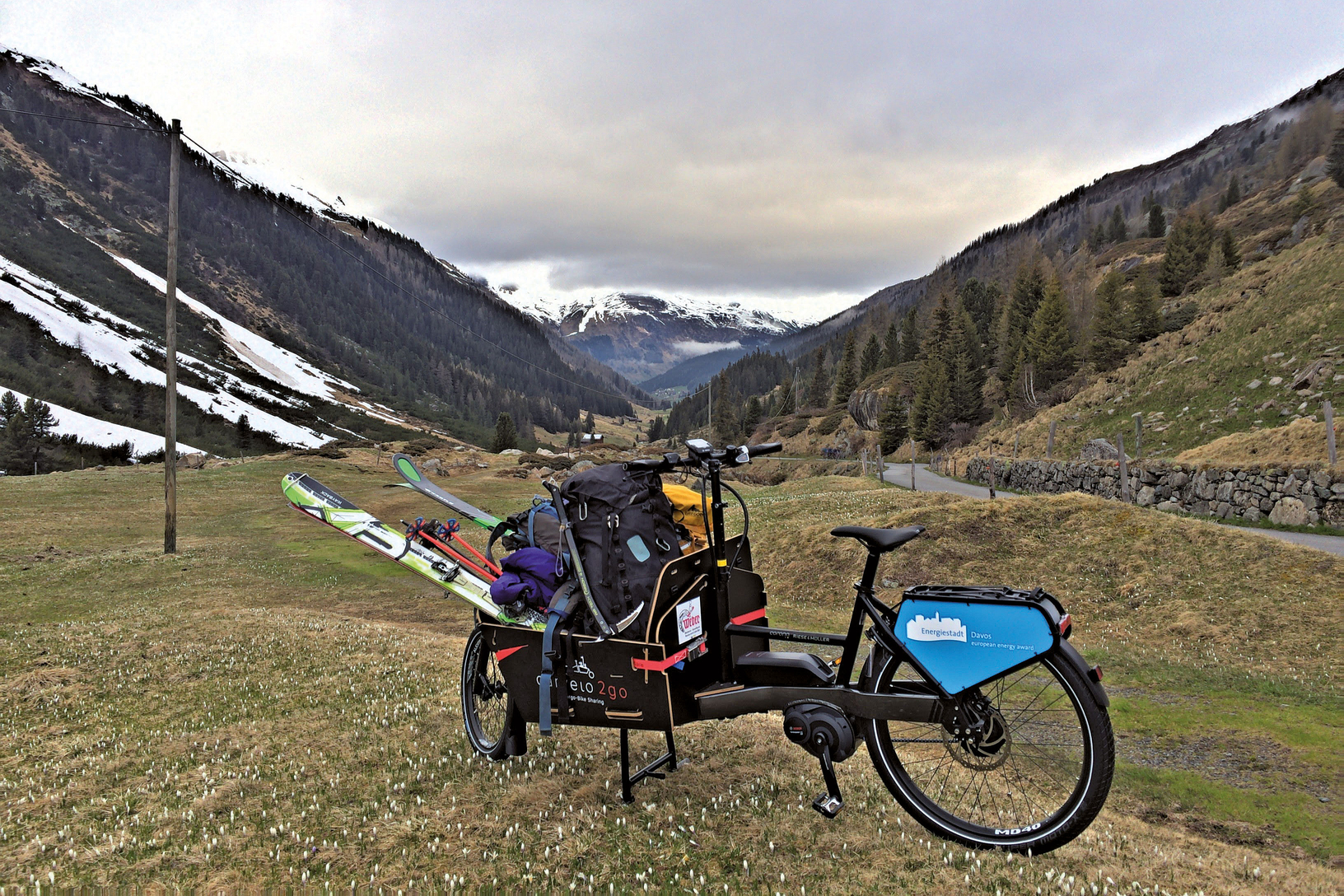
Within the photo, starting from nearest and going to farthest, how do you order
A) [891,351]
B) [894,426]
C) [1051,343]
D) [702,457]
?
1. [702,457]
2. [1051,343]
3. [894,426]
4. [891,351]

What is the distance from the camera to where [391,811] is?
5.15 meters

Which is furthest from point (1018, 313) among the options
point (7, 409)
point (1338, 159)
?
point (7, 409)

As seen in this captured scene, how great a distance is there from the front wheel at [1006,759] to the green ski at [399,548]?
9.91 ft

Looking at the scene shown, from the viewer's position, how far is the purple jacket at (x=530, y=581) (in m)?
5.48

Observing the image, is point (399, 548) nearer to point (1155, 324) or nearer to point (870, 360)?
point (1155, 324)

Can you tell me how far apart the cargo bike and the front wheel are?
0.04 feet

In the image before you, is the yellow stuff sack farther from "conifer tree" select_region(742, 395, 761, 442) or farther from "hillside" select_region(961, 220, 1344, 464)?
"conifer tree" select_region(742, 395, 761, 442)

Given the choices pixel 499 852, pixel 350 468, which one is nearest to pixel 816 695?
pixel 499 852

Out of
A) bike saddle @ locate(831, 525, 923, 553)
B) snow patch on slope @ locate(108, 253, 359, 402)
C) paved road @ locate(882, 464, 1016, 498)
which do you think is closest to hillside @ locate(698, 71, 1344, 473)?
paved road @ locate(882, 464, 1016, 498)

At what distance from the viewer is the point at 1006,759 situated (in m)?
4.42

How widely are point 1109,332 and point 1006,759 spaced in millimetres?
75406

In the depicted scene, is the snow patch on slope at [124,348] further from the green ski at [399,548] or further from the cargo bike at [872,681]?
the cargo bike at [872,681]

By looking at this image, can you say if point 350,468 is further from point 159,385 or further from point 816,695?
point 159,385

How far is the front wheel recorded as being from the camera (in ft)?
13.3
